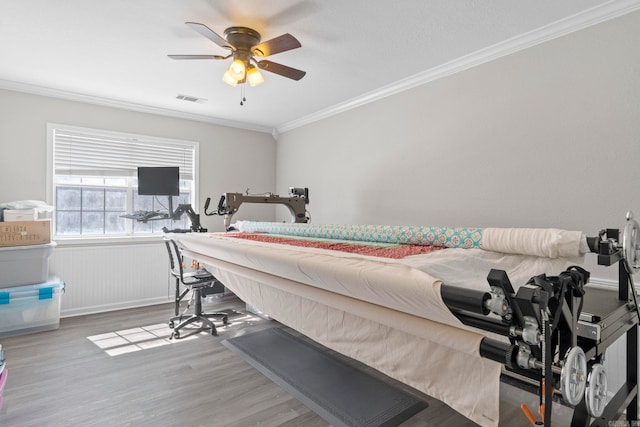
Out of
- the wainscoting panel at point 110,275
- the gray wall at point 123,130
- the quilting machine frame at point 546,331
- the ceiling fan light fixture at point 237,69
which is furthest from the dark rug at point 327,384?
the gray wall at point 123,130

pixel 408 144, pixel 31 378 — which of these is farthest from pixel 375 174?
pixel 31 378

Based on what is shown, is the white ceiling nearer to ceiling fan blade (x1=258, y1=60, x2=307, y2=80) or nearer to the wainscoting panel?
ceiling fan blade (x1=258, y1=60, x2=307, y2=80)

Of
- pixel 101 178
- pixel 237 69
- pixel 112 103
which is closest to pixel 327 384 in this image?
pixel 237 69

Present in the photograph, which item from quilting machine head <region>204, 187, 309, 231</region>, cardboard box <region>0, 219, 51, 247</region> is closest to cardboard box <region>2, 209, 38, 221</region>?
cardboard box <region>0, 219, 51, 247</region>

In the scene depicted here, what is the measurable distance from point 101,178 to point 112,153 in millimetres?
340

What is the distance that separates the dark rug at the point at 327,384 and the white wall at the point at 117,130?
6.37 ft

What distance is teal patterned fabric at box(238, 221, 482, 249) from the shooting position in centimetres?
144

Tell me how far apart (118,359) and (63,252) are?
5.98 feet

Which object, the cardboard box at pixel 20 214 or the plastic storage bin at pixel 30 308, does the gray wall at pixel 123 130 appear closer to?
the cardboard box at pixel 20 214

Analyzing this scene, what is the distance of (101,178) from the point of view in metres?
4.10

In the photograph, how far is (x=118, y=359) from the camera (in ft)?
8.95

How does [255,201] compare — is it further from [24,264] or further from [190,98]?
[24,264]

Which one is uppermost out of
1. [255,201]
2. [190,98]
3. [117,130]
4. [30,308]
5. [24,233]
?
[190,98]

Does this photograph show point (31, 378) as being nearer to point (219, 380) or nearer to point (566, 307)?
point (219, 380)
